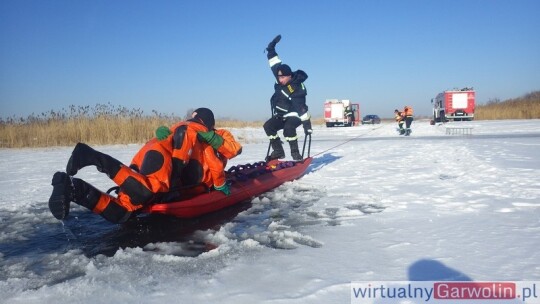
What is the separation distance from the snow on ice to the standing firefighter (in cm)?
169

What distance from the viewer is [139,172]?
3.62 metres

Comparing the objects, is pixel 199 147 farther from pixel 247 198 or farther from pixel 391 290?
pixel 391 290

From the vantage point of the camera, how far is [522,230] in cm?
313

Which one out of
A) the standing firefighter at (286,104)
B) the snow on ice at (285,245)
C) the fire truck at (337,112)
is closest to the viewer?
the snow on ice at (285,245)

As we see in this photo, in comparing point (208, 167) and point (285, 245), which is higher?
point (208, 167)

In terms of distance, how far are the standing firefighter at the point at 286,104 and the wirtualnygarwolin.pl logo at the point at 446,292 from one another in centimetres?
474

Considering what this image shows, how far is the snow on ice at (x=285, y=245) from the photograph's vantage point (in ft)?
7.45

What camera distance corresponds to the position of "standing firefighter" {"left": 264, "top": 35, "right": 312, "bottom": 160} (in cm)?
684

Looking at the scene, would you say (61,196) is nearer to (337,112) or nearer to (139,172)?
(139,172)

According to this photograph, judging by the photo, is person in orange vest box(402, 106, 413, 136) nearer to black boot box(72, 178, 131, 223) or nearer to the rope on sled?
the rope on sled

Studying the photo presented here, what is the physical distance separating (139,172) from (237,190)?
4.26 feet

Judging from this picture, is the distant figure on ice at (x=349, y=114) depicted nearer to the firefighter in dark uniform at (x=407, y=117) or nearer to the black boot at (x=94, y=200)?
the firefighter in dark uniform at (x=407, y=117)

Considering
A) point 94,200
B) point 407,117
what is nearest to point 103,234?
point 94,200

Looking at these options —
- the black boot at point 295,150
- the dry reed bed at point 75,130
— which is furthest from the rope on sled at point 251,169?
the dry reed bed at point 75,130
